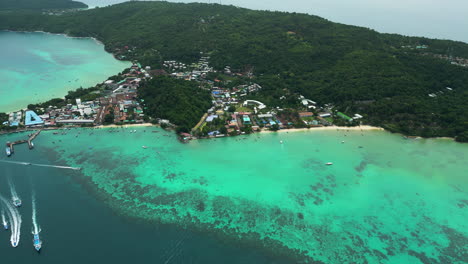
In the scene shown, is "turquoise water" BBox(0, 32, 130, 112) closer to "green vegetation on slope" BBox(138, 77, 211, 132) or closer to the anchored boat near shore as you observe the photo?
the anchored boat near shore

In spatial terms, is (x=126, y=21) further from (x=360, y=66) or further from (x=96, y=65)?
(x=360, y=66)

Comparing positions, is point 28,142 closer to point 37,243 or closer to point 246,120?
point 37,243

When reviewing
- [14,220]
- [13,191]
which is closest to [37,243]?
[14,220]

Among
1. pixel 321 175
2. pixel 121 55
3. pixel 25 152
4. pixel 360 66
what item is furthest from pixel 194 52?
pixel 321 175

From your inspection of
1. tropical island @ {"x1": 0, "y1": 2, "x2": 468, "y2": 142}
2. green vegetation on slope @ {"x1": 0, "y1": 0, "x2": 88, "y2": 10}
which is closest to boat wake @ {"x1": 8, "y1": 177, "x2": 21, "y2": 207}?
tropical island @ {"x1": 0, "y1": 2, "x2": 468, "y2": 142}

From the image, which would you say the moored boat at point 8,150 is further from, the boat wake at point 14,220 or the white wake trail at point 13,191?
the boat wake at point 14,220

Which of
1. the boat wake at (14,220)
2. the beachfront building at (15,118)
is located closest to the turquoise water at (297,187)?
the boat wake at (14,220)
